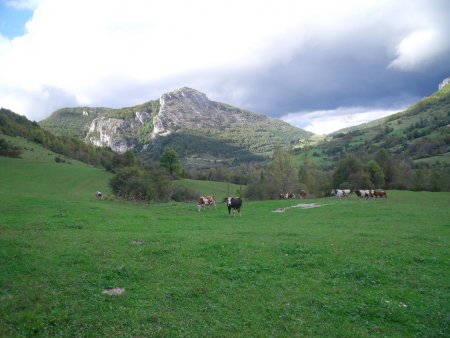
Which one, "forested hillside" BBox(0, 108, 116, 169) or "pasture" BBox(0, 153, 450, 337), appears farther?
"forested hillside" BBox(0, 108, 116, 169)

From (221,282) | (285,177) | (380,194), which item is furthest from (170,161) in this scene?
(221,282)

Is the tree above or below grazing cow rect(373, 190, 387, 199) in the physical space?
above

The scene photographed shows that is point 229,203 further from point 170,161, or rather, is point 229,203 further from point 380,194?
point 170,161

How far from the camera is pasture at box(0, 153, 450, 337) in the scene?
8.69m

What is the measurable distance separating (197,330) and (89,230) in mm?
15189

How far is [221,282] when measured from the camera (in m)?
11.7

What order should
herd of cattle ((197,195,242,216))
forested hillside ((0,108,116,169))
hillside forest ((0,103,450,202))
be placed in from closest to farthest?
herd of cattle ((197,195,242,216)) → hillside forest ((0,103,450,202)) → forested hillside ((0,108,116,169))

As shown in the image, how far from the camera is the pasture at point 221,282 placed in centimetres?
869

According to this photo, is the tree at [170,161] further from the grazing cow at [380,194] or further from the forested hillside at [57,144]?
the grazing cow at [380,194]

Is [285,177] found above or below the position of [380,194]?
above

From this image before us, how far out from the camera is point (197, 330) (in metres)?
8.43

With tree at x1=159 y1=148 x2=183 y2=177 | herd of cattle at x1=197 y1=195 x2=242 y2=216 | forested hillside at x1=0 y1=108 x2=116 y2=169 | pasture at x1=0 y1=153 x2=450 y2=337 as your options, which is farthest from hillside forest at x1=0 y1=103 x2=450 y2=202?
pasture at x1=0 y1=153 x2=450 y2=337

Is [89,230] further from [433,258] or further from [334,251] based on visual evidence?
[433,258]

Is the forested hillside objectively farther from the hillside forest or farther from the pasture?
the pasture
